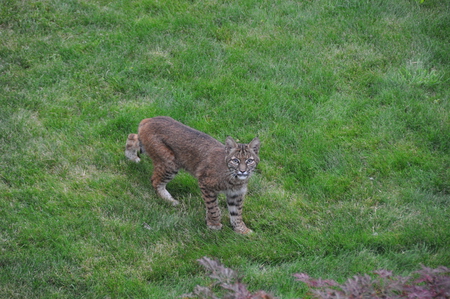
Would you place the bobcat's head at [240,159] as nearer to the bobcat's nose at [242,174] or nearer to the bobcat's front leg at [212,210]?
the bobcat's nose at [242,174]

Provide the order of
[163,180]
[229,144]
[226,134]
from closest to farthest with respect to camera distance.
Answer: [229,144] < [163,180] < [226,134]

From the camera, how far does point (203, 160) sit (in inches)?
280

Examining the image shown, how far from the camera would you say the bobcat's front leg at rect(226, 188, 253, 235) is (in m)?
6.84

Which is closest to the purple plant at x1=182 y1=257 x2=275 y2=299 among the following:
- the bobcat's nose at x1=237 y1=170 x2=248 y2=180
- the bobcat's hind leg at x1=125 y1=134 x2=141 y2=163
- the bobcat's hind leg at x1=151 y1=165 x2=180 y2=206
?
the bobcat's nose at x1=237 y1=170 x2=248 y2=180

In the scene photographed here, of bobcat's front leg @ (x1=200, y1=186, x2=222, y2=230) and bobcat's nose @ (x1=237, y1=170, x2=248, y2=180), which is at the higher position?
bobcat's nose @ (x1=237, y1=170, x2=248, y2=180)

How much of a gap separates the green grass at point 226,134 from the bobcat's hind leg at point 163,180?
118mm

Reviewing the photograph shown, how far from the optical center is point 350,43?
33.0 feet

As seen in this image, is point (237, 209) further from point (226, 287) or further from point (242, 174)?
point (226, 287)

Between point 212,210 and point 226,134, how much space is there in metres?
1.77

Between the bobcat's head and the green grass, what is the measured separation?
725 mm

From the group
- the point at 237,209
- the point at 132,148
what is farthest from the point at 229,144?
the point at 132,148

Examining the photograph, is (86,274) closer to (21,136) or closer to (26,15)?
(21,136)

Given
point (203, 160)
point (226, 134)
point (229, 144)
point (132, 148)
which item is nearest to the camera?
point (229, 144)

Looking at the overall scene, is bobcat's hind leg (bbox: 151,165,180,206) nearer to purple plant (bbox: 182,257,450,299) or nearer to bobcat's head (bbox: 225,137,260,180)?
bobcat's head (bbox: 225,137,260,180)
